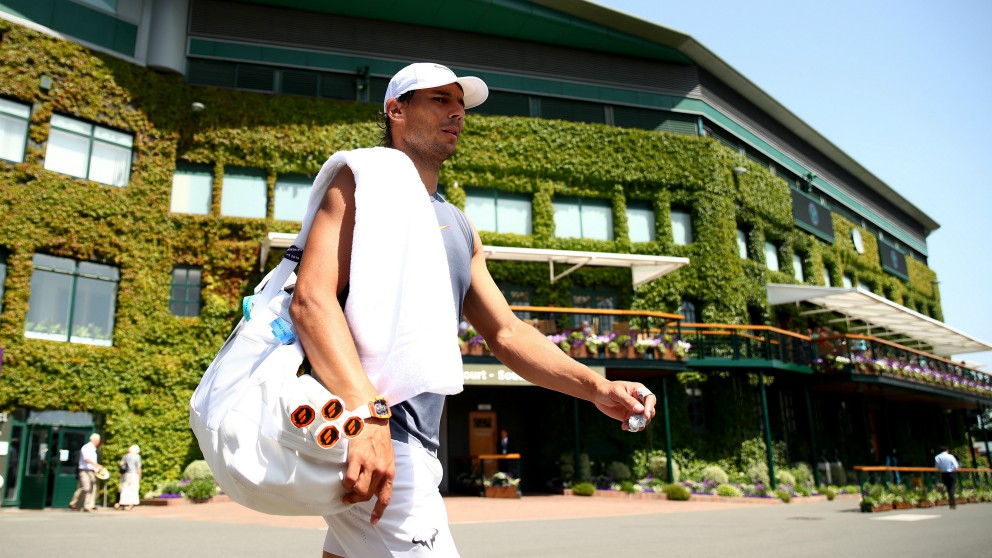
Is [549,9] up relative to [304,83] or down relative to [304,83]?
up

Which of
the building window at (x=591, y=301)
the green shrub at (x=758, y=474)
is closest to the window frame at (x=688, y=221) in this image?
the building window at (x=591, y=301)

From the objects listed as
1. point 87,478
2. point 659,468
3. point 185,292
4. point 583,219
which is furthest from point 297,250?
point 583,219

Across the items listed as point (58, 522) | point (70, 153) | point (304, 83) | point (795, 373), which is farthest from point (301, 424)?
point (795, 373)

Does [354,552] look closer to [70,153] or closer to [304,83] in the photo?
[70,153]

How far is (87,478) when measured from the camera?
53.2ft

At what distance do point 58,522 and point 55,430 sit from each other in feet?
20.4

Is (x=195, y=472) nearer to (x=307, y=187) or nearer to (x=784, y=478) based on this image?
(x=307, y=187)

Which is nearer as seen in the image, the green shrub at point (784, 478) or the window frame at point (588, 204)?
the green shrub at point (784, 478)

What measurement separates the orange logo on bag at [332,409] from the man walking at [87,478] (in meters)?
17.0

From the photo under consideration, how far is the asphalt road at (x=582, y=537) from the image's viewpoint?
25.7ft

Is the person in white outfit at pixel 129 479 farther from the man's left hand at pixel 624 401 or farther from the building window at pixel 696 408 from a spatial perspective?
the man's left hand at pixel 624 401

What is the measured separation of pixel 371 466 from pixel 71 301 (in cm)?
1994

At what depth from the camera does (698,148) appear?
86.0 ft

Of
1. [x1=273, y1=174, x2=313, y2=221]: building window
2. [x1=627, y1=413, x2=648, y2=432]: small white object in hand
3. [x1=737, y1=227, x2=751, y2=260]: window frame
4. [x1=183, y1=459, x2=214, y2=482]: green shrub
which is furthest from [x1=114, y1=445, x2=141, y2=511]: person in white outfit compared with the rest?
[x1=737, y1=227, x2=751, y2=260]: window frame
